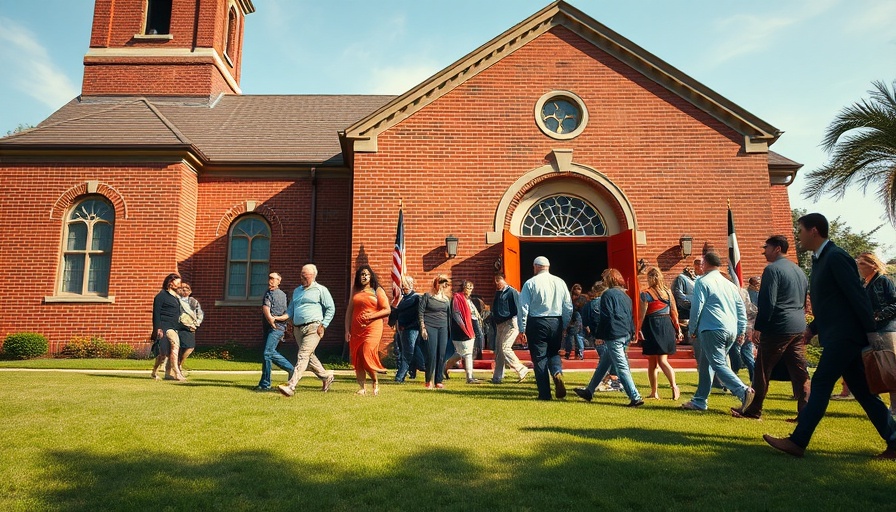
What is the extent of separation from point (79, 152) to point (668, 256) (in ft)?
47.3

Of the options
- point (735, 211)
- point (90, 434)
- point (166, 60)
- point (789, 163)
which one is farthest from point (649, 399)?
point (166, 60)

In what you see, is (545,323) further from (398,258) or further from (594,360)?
(398,258)

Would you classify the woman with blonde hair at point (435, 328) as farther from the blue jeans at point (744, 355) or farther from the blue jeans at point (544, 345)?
the blue jeans at point (744, 355)

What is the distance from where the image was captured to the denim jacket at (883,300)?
5.70 meters

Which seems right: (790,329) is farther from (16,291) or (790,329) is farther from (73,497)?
(16,291)

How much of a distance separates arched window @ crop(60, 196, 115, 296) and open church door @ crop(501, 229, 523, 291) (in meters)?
9.68

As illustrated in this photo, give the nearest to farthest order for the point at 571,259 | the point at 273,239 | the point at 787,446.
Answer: the point at 787,446 → the point at 273,239 → the point at 571,259

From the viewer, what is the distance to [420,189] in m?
13.0

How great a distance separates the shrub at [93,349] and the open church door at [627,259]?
37.5 ft

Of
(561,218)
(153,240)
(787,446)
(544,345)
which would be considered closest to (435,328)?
(544,345)

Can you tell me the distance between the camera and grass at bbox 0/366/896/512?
3115 millimetres

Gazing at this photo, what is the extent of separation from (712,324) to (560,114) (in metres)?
8.46

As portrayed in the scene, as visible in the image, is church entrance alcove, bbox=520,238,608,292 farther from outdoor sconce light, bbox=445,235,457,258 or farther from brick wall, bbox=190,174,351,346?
brick wall, bbox=190,174,351,346

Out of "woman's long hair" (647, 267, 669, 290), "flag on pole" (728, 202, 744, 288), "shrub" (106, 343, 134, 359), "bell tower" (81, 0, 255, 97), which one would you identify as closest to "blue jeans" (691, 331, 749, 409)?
"woman's long hair" (647, 267, 669, 290)
